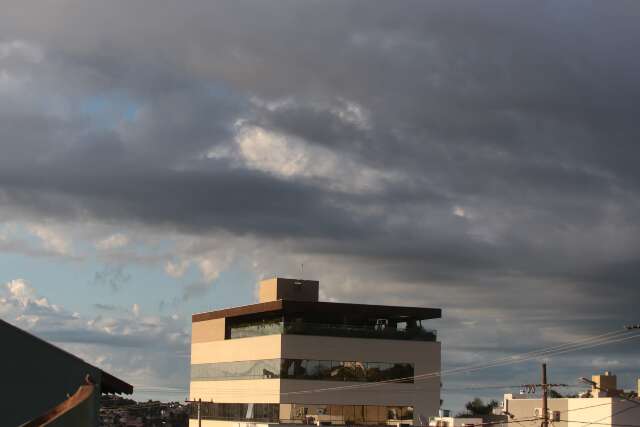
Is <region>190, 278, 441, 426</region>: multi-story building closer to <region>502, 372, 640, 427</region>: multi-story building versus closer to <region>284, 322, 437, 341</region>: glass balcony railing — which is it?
<region>284, 322, 437, 341</region>: glass balcony railing

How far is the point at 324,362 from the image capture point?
103 metres

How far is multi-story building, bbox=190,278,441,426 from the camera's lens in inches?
4035

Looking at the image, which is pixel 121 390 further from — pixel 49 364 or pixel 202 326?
pixel 202 326

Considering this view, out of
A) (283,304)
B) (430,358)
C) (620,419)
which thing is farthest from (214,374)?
(620,419)

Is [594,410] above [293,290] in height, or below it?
below

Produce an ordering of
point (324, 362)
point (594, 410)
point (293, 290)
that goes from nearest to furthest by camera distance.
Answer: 1. point (594, 410)
2. point (324, 362)
3. point (293, 290)

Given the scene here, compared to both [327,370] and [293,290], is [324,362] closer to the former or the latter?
[327,370]

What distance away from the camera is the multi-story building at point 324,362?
102500 mm

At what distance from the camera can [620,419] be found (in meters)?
87.8

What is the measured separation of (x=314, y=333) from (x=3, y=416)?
239 ft

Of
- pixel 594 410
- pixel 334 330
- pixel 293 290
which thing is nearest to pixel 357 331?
pixel 334 330

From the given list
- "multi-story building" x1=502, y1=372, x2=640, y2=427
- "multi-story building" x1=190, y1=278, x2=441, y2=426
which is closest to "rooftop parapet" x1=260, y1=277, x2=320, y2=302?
"multi-story building" x1=190, y1=278, x2=441, y2=426

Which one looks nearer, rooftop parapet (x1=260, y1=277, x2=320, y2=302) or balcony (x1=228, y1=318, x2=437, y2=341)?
balcony (x1=228, y1=318, x2=437, y2=341)

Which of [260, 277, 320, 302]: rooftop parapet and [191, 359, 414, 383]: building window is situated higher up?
[260, 277, 320, 302]: rooftop parapet
